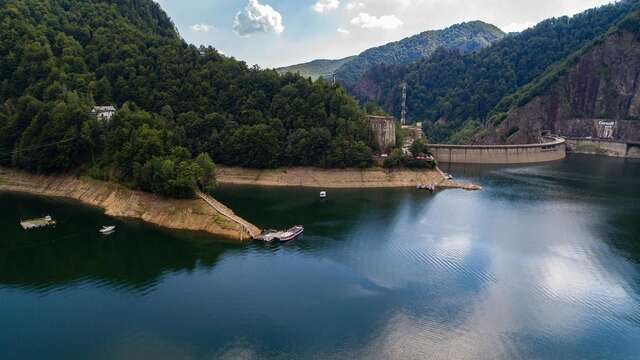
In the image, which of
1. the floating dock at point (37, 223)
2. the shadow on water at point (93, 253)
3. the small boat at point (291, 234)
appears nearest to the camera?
the shadow on water at point (93, 253)

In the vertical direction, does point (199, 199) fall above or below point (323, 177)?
above

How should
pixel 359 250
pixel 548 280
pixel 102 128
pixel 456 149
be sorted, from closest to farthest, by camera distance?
1. pixel 548 280
2. pixel 359 250
3. pixel 102 128
4. pixel 456 149

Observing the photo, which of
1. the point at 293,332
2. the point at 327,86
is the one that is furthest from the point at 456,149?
the point at 293,332

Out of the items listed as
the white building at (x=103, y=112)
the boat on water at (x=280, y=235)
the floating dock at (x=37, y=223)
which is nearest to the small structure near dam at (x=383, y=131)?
the boat on water at (x=280, y=235)

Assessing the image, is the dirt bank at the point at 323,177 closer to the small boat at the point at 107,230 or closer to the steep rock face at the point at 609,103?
the small boat at the point at 107,230

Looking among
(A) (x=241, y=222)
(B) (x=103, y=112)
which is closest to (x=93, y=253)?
(A) (x=241, y=222)

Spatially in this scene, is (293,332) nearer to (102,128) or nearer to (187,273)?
(187,273)

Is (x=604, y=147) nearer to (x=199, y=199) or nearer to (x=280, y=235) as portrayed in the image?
(x=280, y=235)
